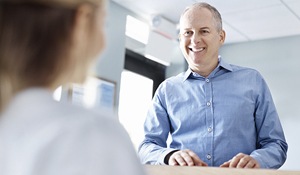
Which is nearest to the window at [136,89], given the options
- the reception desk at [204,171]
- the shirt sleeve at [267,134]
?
the shirt sleeve at [267,134]

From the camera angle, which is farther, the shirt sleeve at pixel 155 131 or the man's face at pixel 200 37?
the man's face at pixel 200 37

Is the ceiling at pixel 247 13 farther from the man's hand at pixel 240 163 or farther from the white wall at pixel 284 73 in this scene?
the man's hand at pixel 240 163

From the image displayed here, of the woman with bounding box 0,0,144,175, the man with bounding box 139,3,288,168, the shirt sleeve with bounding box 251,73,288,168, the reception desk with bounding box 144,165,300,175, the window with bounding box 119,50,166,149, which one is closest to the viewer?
the woman with bounding box 0,0,144,175

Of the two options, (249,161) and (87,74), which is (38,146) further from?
(249,161)

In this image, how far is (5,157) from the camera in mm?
391

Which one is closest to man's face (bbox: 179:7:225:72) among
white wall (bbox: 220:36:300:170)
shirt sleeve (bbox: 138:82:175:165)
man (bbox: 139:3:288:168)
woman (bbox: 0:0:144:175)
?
man (bbox: 139:3:288:168)

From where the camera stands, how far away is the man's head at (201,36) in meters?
1.64

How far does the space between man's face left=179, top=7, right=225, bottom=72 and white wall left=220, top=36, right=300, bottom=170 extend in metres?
2.37

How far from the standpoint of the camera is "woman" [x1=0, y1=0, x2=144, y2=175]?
1.24ft

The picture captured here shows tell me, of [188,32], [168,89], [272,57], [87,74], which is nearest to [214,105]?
[168,89]

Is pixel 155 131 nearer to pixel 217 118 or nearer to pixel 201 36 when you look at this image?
pixel 217 118

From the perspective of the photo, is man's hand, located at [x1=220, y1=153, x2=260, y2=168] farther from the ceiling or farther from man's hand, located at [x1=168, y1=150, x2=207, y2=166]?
the ceiling

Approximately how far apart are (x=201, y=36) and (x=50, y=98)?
4.26ft

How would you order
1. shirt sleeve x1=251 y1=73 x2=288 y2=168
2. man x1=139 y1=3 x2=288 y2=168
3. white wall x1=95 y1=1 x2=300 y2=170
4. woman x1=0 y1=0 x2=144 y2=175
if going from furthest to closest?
white wall x1=95 y1=1 x2=300 y2=170
man x1=139 y1=3 x2=288 y2=168
shirt sleeve x1=251 y1=73 x2=288 y2=168
woman x1=0 y1=0 x2=144 y2=175
